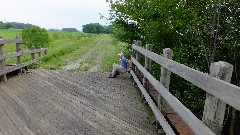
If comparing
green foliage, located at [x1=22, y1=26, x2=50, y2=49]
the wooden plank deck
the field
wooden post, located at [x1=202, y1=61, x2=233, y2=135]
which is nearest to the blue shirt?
the wooden plank deck

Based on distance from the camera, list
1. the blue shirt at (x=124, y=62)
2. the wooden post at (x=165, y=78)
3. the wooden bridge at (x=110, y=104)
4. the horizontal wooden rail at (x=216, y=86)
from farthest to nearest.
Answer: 1. the blue shirt at (x=124, y=62)
2. the wooden post at (x=165, y=78)
3. the wooden bridge at (x=110, y=104)
4. the horizontal wooden rail at (x=216, y=86)

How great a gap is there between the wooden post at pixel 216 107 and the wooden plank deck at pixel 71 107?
2550 mm

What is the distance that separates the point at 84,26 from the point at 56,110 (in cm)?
15127

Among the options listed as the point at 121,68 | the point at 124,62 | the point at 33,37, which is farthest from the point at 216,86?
the point at 33,37

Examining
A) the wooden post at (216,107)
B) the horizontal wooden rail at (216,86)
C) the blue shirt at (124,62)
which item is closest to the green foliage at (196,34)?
the blue shirt at (124,62)

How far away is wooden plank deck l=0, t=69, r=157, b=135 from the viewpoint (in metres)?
5.67

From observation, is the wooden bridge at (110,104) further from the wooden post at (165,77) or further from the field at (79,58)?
the field at (79,58)

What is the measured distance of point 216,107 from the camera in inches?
122

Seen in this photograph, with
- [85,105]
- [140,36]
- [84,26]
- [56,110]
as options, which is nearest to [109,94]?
[85,105]

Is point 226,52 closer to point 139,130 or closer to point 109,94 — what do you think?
point 139,130

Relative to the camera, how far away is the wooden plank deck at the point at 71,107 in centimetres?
567

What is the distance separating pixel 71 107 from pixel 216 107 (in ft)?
15.0

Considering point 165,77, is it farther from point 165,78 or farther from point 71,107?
point 71,107

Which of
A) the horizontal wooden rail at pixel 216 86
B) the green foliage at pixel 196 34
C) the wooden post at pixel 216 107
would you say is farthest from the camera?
the green foliage at pixel 196 34
